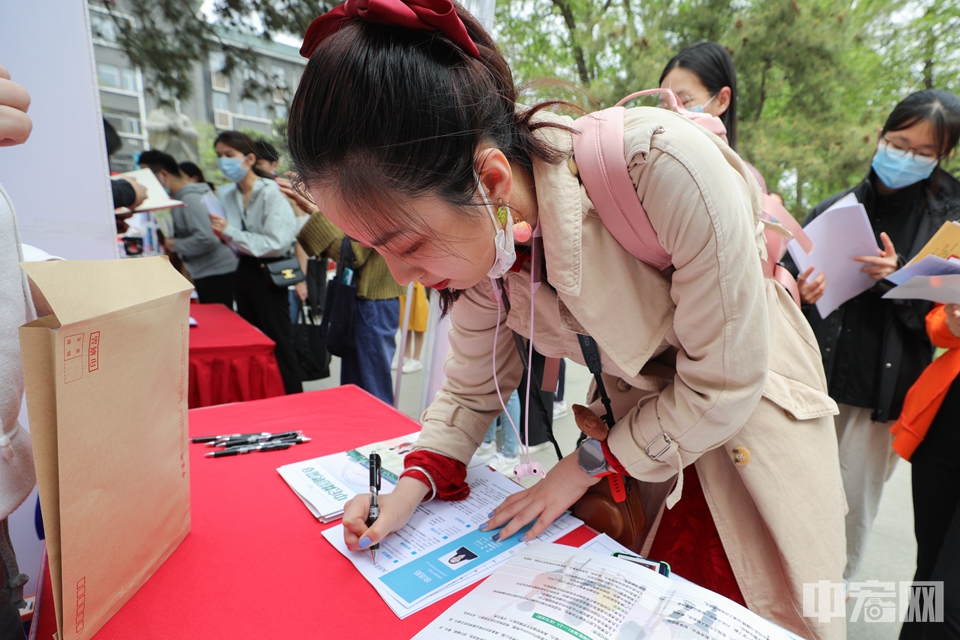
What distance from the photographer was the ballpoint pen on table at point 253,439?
1.10 meters

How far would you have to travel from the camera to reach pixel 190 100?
17.7 ft

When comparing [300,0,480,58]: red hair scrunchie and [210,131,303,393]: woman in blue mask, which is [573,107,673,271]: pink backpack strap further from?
[210,131,303,393]: woman in blue mask

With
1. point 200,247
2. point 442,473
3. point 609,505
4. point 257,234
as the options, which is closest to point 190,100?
point 200,247

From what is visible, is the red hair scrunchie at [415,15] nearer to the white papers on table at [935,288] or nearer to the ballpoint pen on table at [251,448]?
the ballpoint pen on table at [251,448]

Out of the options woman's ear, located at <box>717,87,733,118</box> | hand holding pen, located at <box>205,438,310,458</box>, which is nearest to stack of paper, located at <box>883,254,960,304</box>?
woman's ear, located at <box>717,87,733,118</box>

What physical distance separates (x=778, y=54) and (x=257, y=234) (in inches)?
235

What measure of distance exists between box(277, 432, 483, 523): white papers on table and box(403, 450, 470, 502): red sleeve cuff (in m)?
0.08

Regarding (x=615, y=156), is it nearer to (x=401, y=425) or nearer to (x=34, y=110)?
(x=401, y=425)

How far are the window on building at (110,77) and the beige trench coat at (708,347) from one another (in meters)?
5.85

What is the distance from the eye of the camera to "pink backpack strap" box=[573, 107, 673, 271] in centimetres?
68

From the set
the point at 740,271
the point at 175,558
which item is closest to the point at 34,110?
the point at 175,558

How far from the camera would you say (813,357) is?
89 cm

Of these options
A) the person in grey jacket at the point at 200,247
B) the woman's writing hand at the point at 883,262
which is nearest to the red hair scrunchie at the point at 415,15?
the woman's writing hand at the point at 883,262

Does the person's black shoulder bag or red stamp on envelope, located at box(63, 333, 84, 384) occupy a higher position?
red stamp on envelope, located at box(63, 333, 84, 384)
